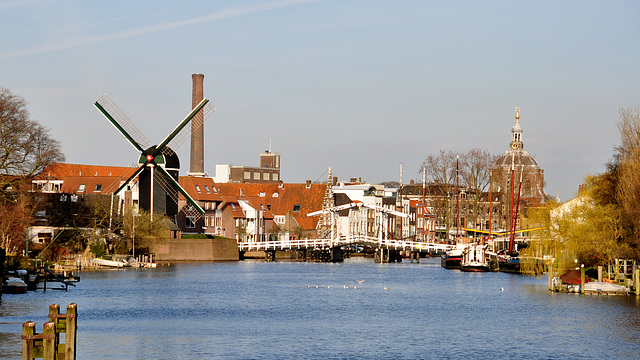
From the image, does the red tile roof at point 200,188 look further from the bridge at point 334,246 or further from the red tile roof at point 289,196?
the red tile roof at point 289,196

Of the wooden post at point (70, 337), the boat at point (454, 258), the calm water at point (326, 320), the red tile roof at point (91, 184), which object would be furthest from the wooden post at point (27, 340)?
the red tile roof at point (91, 184)

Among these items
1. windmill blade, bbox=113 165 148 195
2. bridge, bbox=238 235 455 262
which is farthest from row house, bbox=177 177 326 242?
windmill blade, bbox=113 165 148 195

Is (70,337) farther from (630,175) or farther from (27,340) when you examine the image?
(630,175)

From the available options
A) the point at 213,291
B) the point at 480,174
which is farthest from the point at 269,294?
the point at 480,174

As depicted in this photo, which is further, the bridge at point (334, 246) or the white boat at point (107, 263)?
the bridge at point (334, 246)

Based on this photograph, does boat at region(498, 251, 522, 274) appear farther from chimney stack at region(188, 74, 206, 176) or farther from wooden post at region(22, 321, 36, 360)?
wooden post at region(22, 321, 36, 360)

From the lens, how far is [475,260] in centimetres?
10050

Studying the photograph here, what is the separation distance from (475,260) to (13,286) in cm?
5440

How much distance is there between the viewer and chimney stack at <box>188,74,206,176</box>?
4914 inches

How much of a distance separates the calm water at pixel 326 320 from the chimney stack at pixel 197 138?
49774 mm

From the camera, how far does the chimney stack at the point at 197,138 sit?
4914 inches

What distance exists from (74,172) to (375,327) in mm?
89617

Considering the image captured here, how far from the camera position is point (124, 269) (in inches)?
3484

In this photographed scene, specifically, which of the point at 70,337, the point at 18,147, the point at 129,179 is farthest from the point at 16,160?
the point at 70,337
